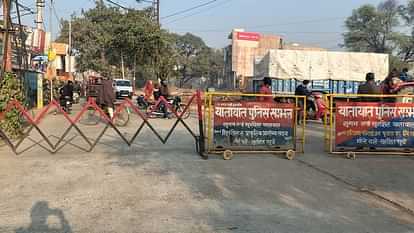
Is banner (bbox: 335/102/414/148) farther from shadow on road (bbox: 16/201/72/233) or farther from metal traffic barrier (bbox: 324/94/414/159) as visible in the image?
shadow on road (bbox: 16/201/72/233)

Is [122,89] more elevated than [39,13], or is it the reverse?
[39,13]

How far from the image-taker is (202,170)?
864 centimetres

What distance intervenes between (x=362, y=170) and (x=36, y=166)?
625 cm

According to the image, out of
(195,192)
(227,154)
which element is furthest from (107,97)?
(195,192)

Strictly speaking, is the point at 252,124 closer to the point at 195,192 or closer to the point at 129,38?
the point at 195,192

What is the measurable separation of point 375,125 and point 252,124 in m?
2.79

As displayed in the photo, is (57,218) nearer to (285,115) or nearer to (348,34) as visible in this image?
(285,115)

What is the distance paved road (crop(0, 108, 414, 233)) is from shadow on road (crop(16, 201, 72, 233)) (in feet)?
0.04

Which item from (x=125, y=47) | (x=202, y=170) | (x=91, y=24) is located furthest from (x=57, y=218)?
(x=91, y=24)

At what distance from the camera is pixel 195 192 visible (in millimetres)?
6957

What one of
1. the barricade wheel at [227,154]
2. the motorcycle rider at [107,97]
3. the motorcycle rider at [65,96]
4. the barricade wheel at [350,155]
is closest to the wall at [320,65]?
the motorcycle rider at [65,96]

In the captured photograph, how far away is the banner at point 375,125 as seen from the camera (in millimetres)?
10305

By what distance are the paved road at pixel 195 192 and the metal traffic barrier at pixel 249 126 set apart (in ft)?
0.85

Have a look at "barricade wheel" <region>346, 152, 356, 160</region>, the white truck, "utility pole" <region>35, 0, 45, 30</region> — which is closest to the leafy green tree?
"barricade wheel" <region>346, 152, 356, 160</region>
